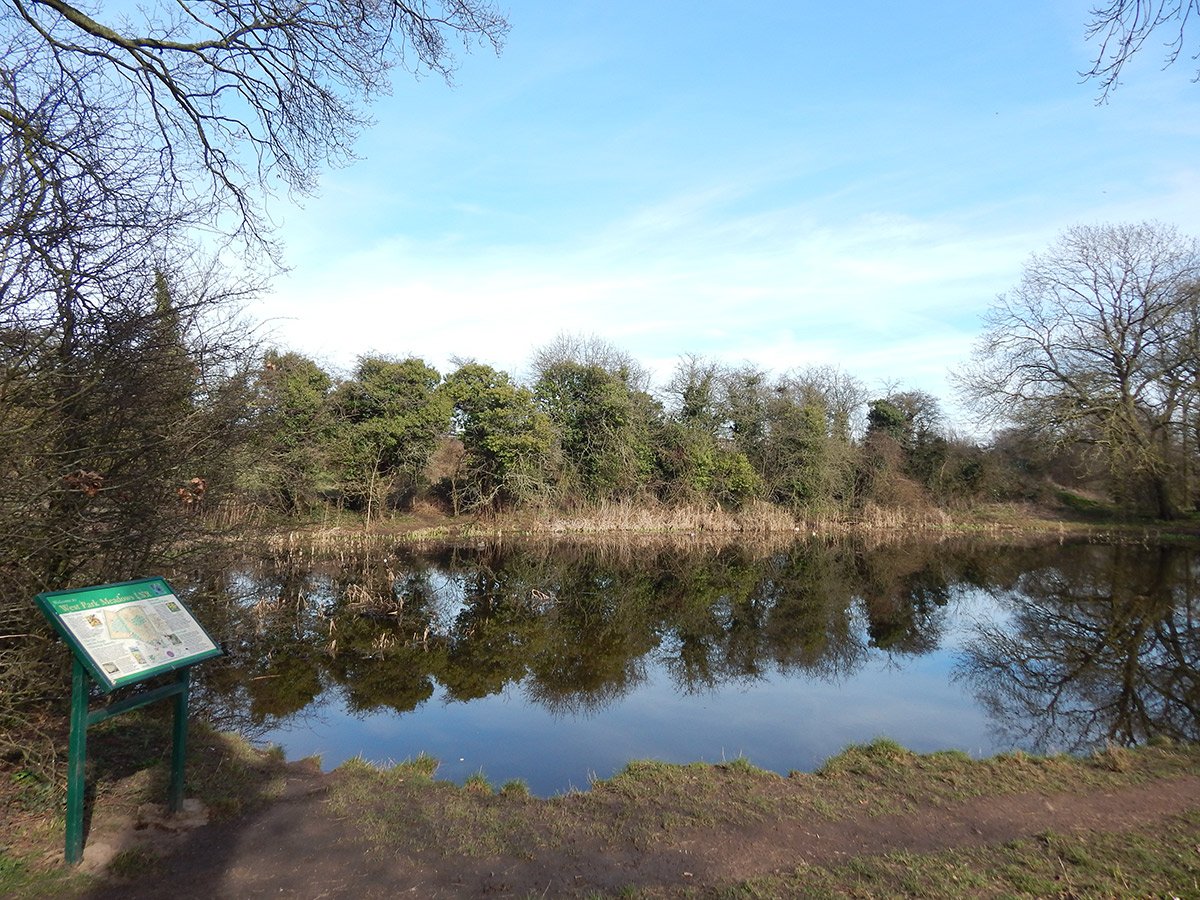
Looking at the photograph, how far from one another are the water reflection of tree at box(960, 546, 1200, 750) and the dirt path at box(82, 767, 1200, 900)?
2.76 metres

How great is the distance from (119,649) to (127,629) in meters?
0.16

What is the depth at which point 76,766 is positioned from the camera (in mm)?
3605

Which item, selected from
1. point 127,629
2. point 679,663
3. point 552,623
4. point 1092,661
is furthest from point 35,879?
point 1092,661

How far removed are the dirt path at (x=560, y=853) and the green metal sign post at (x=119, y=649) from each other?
48cm

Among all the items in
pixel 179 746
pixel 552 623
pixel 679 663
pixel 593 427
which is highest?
pixel 593 427

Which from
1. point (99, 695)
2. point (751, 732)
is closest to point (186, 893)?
point (99, 695)

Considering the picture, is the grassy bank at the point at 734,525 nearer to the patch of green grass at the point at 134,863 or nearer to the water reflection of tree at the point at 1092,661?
→ the water reflection of tree at the point at 1092,661

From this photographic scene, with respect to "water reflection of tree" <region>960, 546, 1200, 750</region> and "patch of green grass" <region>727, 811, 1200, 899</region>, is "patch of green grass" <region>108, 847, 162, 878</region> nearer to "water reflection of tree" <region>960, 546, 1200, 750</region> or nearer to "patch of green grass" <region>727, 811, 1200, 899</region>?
"patch of green grass" <region>727, 811, 1200, 899</region>

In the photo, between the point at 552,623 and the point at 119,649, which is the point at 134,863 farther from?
the point at 552,623

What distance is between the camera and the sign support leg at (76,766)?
357cm

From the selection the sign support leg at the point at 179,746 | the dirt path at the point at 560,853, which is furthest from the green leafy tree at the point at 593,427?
the sign support leg at the point at 179,746

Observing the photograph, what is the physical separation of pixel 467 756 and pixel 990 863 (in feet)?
14.9

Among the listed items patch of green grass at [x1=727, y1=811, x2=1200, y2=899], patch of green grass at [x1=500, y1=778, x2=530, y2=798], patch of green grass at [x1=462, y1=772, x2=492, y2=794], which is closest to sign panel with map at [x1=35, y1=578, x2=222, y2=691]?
→ patch of green grass at [x1=462, y1=772, x2=492, y2=794]

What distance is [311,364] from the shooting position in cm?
2362
